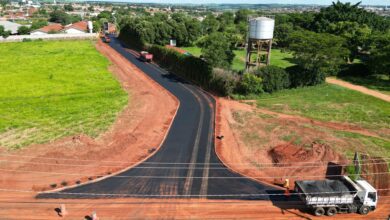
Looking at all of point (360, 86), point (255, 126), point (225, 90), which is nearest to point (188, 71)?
point (225, 90)

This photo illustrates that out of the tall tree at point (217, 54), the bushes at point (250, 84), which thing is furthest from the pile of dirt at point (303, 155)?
the tall tree at point (217, 54)

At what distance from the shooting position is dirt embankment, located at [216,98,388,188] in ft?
88.7

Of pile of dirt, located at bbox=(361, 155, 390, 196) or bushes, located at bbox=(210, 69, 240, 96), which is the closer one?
pile of dirt, located at bbox=(361, 155, 390, 196)

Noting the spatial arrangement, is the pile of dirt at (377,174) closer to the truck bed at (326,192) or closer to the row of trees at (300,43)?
the truck bed at (326,192)

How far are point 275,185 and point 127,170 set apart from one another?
12.2 m

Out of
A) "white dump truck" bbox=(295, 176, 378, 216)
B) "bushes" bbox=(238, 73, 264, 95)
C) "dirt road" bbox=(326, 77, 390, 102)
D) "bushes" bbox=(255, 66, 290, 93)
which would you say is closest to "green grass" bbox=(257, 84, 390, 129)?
"bushes" bbox=(255, 66, 290, 93)

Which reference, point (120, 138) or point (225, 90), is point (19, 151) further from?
point (225, 90)

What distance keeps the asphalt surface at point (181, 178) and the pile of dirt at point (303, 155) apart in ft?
14.5

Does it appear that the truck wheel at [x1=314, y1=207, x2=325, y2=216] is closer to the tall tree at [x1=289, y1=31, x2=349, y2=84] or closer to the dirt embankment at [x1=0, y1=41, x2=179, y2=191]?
the dirt embankment at [x1=0, y1=41, x2=179, y2=191]

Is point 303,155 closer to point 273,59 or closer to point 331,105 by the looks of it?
point 331,105

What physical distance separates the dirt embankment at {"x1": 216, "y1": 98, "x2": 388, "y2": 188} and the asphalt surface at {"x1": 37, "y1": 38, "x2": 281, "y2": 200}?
1.46 meters

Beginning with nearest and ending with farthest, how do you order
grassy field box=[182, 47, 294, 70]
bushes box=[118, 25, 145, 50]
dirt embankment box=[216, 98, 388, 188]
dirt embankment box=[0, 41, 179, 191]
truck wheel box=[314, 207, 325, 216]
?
truck wheel box=[314, 207, 325, 216]
dirt embankment box=[0, 41, 179, 191]
dirt embankment box=[216, 98, 388, 188]
grassy field box=[182, 47, 294, 70]
bushes box=[118, 25, 145, 50]

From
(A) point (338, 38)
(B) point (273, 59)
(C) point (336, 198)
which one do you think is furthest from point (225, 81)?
(B) point (273, 59)

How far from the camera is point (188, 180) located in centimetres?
2550
